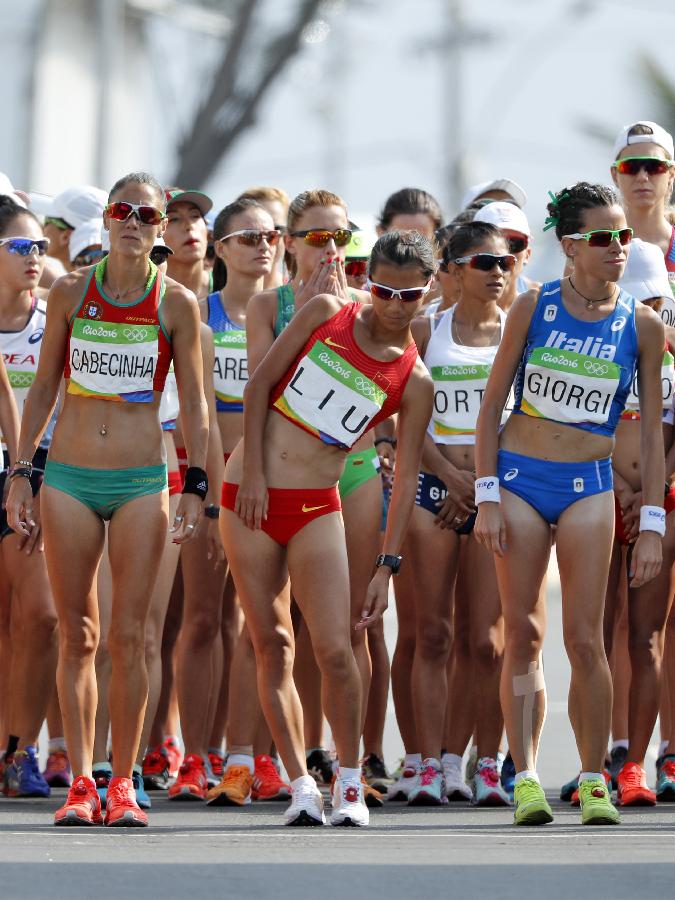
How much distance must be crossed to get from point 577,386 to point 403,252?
2.75 feet

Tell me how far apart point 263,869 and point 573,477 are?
2232 mm

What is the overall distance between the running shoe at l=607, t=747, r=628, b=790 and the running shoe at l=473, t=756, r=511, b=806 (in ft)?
2.04

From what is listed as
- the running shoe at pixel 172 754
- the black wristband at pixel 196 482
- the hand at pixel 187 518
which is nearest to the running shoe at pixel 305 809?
the hand at pixel 187 518

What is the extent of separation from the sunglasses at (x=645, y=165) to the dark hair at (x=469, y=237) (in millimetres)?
717

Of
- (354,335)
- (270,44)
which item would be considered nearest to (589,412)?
(354,335)

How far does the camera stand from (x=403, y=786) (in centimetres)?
920

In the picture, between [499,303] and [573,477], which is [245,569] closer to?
[573,477]

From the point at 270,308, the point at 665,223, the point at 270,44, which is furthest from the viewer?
the point at 270,44

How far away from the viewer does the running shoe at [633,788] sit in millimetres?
8688

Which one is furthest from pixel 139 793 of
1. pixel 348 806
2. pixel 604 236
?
pixel 604 236

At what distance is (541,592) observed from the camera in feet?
26.7

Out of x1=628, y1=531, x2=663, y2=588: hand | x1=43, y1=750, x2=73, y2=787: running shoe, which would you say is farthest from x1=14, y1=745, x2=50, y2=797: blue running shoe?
x1=628, y1=531, x2=663, y2=588: hand

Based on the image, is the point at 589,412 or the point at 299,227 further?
the point at 299,227

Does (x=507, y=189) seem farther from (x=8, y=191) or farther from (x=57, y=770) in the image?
(x=57, y=770)
